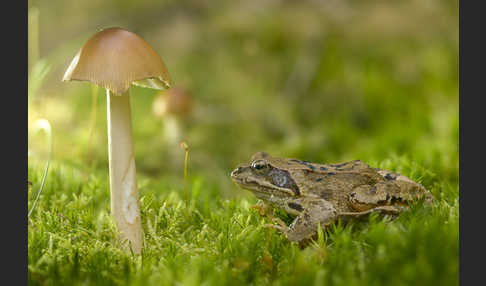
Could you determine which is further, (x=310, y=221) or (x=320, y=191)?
(x=320, y=191)

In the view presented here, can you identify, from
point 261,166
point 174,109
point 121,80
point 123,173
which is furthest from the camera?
point 174,109

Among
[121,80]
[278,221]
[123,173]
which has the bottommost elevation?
[278,221]

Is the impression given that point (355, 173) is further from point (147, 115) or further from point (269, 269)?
point (147, 115)

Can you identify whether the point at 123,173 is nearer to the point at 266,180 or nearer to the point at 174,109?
the point at 266,180

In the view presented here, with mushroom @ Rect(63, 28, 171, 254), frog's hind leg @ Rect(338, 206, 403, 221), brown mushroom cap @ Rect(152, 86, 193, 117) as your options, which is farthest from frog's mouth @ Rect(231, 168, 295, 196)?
brown mushroom cap @ Rect(152, 86, 193, 117)

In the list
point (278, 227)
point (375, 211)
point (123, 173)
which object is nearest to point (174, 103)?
point (123, 173)

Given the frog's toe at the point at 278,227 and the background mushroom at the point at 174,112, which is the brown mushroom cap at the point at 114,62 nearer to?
the frog's toe at the point at 278,227

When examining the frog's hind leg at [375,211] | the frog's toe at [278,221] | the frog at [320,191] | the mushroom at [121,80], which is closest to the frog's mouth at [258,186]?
the frog at [320,191]

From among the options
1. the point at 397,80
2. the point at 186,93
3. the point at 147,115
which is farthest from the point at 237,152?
the point at 397,80
